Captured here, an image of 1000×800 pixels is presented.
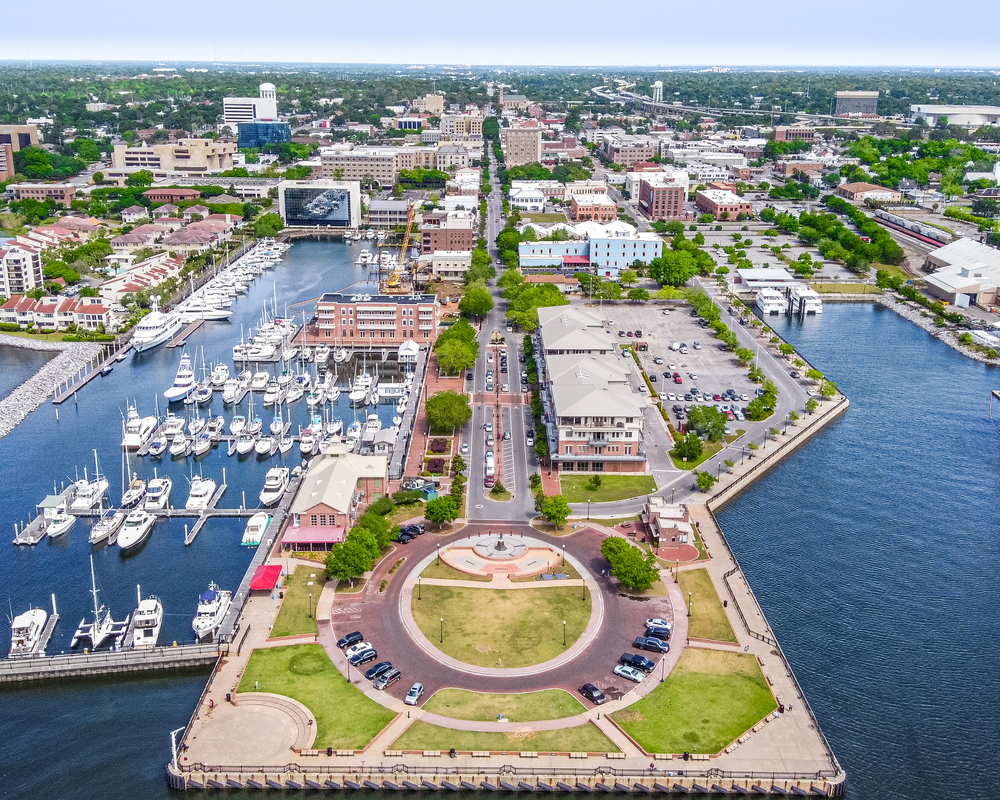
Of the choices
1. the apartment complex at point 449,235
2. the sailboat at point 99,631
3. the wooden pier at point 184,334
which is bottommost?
the sailboat at point 99,631

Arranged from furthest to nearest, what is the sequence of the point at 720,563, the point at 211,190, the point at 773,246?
the point at 211,190 < the point at 773,246 < the point at 720,563

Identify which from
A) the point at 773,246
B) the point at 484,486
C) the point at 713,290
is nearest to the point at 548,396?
the point at 484,486

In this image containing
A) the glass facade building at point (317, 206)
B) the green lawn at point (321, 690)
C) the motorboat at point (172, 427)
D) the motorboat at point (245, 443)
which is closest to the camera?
the green lawn at point (321, 690)

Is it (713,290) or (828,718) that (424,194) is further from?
(828,718)

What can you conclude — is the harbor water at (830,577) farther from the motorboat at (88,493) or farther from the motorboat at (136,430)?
the motorboat at (88,493)

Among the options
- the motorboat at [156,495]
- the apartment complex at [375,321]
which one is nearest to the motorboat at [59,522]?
the motorboat at [156,495]
